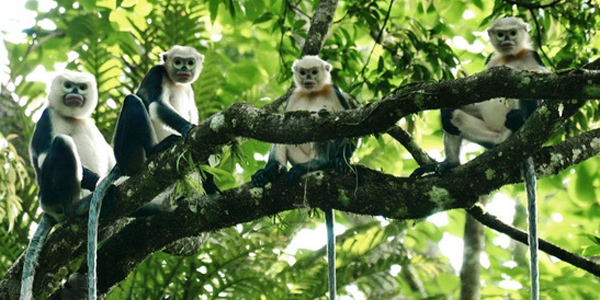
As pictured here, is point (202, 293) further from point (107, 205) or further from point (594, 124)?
point (594, 124)

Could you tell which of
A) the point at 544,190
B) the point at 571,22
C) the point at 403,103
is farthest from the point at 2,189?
the point at 544,190

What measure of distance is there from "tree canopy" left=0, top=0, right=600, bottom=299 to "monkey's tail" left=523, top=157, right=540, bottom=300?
9 cm

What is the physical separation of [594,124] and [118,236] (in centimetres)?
459

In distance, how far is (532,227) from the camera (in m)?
5.75

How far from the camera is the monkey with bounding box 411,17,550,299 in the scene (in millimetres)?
6590

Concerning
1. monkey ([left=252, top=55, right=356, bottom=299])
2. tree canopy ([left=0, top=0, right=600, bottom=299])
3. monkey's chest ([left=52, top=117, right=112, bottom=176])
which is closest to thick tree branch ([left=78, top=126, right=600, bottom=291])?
tree canopy ([left=0, top=0, right=600, bottom=299])

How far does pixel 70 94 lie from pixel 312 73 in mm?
2111

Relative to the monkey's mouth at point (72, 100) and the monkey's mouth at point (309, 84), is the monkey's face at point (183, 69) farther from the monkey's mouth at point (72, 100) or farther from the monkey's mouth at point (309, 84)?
the monkey's mouth at point (309, 84)

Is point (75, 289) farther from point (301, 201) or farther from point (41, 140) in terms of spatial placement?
point (301, 201)

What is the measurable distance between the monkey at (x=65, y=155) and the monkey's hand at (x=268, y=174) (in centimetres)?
132

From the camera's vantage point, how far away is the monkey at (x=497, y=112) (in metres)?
6.59

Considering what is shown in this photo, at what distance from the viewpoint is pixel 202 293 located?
26.0ft

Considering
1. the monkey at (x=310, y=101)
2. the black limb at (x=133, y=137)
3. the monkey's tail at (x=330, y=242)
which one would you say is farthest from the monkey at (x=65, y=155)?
the monkey's tail at (x=330, y=242)

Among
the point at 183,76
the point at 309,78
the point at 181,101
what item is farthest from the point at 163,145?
the point at 309,78
